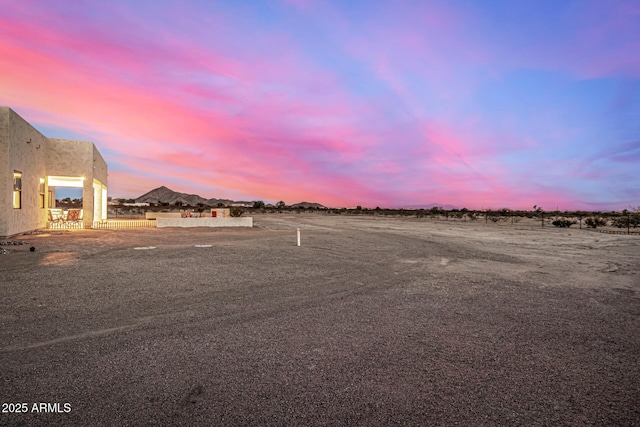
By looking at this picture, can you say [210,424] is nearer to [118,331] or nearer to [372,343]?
[372,343]

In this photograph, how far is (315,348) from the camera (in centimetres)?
418

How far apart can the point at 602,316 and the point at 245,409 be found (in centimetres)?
628

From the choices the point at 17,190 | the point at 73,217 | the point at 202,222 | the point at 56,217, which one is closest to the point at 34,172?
the point at 17,190

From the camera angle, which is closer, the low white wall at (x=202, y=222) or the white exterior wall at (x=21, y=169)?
the white exterior wall at (x=21, y=169)

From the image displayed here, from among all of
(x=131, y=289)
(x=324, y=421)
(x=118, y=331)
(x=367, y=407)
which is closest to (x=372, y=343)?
(x=367, y=407)

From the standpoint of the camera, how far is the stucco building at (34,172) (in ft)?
52.4

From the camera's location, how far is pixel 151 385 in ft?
10.7

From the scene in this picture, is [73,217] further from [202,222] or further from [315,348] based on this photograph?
[315,348]

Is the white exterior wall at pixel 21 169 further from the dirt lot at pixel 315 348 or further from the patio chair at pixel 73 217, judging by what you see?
the dirt lot at pixel 315 348

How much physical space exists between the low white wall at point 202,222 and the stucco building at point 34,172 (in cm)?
511

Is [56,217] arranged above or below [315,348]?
above

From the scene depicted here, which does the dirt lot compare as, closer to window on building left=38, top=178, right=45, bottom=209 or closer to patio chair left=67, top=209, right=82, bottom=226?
window on building left=38, top=178, right=45, bottom=209

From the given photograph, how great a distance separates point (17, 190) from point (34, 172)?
308 centimetres

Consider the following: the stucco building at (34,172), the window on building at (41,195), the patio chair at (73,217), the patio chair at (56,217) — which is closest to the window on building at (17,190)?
the stucco building at (34,172)
